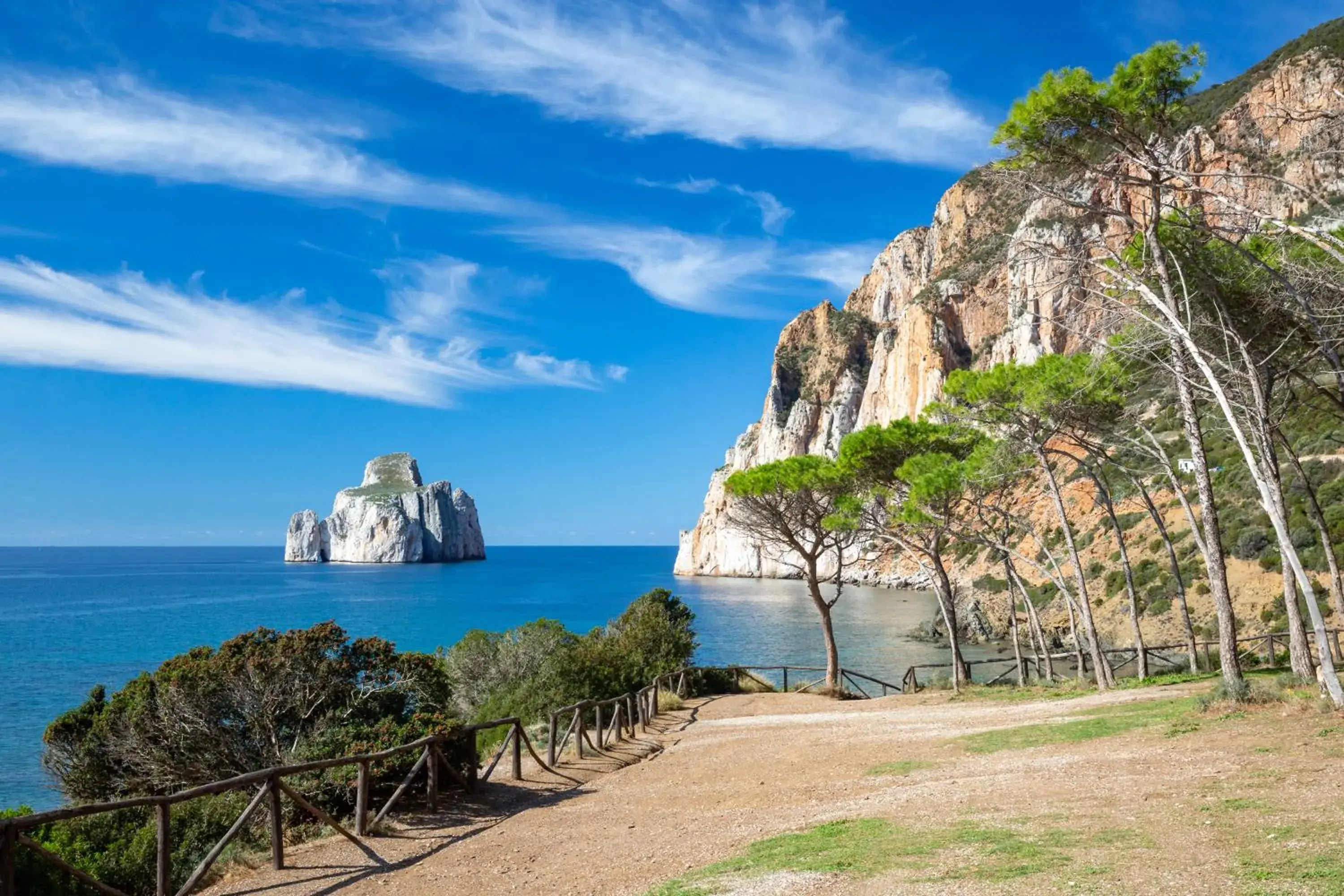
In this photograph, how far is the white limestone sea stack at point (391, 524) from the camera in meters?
166

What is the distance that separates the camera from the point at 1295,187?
6.49m

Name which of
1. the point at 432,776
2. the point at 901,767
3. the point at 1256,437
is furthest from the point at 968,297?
the point at 432,776

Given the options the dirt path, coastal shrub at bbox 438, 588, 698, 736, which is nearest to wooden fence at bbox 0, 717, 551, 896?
the dirt path

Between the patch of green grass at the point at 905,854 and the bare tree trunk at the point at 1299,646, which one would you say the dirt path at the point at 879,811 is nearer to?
the patch of green grass at the point at 905,854

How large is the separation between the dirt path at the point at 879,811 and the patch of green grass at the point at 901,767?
5.5 inches

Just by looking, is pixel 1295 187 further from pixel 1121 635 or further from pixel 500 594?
pixel 500 594

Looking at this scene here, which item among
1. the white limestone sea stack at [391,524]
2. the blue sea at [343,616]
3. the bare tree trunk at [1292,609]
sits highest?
the white limestone sea stack at [391,524]

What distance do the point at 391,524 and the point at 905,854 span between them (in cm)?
16939

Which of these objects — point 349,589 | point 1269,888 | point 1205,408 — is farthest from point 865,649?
point 349,589

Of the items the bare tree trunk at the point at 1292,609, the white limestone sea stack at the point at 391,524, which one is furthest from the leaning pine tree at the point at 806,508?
the white limestone sea stack at the point at 391,524

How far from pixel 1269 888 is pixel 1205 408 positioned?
14.6 metres

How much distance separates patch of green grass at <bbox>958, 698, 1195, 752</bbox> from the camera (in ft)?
33.4

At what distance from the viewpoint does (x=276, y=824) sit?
7816mm

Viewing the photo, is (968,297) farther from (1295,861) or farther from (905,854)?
(1295,861)
